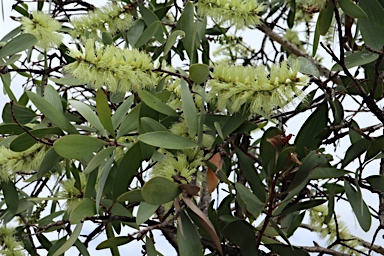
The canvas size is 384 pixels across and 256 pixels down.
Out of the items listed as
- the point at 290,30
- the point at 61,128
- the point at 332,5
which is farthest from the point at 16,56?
the point at 290,30

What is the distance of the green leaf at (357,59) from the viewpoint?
778 millimetres

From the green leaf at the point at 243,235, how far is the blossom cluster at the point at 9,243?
457 mm

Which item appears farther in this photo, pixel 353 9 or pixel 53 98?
pixel 53 98

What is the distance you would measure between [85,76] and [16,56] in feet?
0.82

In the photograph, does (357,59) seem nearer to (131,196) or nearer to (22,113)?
(131,196)

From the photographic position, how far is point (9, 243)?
1053 millimetres

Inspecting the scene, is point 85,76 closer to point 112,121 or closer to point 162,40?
point 112,121

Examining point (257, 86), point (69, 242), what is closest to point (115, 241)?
point (69, 242)

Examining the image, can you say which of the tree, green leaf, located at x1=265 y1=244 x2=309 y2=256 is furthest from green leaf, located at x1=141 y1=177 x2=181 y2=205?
green leaf, located at x1=265 y1=244 x2=309 y2=256

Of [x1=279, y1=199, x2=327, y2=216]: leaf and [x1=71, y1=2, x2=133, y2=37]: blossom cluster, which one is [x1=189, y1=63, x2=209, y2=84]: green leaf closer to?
[x1=279, y1=199, x2=327, y2=216]: leaf

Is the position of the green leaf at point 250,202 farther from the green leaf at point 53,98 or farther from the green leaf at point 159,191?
the green leaf at point 53,98

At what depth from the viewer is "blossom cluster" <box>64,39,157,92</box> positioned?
2.33 feet

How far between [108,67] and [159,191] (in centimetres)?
18

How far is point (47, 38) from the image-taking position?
2.79 ft
